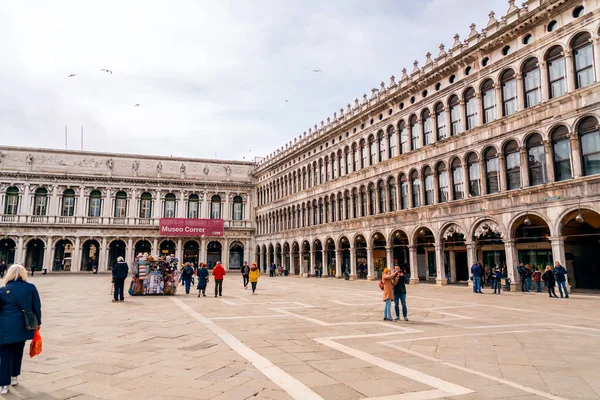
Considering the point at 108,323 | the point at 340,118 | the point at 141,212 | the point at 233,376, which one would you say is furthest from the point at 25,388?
the point at 141,212

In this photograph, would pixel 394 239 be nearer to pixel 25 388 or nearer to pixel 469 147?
pixel 469 147

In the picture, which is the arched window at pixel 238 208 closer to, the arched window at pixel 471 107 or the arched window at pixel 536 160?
the arched window at pixel 471 107

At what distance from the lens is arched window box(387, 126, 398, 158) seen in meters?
32.8

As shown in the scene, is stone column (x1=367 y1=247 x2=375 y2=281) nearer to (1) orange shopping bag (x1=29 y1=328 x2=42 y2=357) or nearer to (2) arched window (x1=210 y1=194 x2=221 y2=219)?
(1) orange shopping bag (x1=29 y1=328 x2=42 y2=357)

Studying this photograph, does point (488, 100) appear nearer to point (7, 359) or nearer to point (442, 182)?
point (442, 182)

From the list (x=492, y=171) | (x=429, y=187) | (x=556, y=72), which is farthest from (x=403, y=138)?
(x=556, y=72)

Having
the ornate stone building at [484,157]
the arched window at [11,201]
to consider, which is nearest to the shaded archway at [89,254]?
the arched window at [11,201]

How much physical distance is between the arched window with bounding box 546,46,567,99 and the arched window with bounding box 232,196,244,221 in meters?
46.9

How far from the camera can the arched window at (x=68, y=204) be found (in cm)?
Result: 5516

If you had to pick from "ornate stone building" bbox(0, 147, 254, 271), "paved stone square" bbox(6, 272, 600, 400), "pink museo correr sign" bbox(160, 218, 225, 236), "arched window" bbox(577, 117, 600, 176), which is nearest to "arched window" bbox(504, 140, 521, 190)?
"arched window" bbox(577, 117, 600, 176)

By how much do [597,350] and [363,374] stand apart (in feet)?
16.4

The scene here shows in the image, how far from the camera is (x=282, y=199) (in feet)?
171

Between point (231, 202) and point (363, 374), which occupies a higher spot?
point (231, 202)

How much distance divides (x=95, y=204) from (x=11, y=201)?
9406 millimetres
